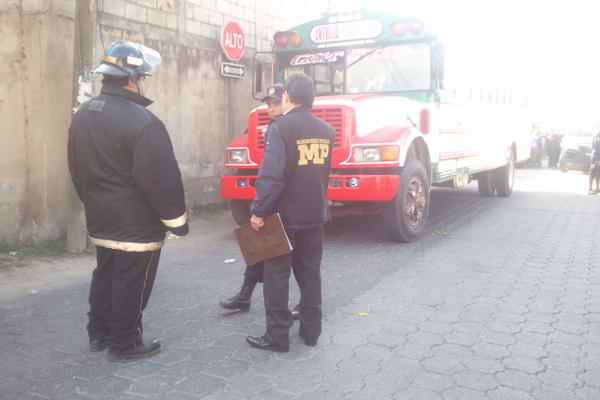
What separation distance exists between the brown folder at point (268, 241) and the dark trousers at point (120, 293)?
23.2 inches

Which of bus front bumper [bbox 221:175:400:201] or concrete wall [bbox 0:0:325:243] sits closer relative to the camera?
concrete wall [bbox 0:0:325:243]

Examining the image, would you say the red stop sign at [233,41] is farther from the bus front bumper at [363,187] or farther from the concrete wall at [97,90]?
the bus front bumper at [363,187]

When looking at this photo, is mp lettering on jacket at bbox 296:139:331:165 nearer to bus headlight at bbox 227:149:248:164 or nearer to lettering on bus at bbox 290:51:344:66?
bus headlight at bbox 227:149:248:164

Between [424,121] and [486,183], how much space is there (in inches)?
193

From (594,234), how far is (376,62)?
371 centimetres

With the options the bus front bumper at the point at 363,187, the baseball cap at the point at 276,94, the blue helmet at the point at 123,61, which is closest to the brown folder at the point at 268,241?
the blue helmet at the point at 123,61

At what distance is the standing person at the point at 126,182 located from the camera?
3.27 meters

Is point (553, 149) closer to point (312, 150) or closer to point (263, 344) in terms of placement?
point (312, 150)

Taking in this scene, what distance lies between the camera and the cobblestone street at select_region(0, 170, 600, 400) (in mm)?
3096

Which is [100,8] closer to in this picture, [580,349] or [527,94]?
[580,349]

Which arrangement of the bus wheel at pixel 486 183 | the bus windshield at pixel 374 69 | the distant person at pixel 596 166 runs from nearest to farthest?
1. the bus windshield at pixel 374 69
2. the bus wheel at pixel 486 183
3. the distant person at pixel 596 166

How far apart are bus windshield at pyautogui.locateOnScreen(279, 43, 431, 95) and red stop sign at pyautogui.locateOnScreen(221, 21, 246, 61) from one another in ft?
6.37

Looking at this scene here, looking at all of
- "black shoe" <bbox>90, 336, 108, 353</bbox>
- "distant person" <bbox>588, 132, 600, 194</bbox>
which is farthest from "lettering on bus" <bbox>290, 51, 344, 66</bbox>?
"distant person" <bbox>588, 132, 600, 194</bbox>

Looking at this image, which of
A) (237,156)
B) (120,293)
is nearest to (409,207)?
(237,156)
